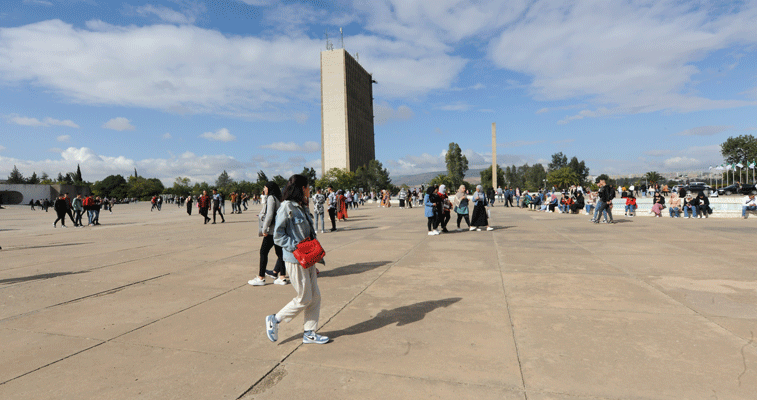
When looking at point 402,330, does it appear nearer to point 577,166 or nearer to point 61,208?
point 61,208

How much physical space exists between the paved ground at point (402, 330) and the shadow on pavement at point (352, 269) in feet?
0.18

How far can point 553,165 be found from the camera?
6713 inches

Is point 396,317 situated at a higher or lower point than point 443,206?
lower

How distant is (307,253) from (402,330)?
1.28 metres

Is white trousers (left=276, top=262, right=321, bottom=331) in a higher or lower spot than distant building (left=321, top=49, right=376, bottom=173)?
lower

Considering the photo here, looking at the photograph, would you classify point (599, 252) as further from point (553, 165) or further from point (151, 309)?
point (553, 165)

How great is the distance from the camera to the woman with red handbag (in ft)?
12.1

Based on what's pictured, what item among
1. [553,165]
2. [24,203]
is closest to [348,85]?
[24,203]

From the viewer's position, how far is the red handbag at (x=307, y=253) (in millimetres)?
3588

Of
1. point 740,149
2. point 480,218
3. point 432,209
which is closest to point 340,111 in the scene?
point 740,149

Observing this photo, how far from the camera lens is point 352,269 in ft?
23.4

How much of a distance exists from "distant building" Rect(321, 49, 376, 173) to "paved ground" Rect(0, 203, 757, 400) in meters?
113

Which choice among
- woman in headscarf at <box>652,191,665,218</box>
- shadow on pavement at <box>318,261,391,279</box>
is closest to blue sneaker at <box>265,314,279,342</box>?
shadow on pavement at <box>318,261,391,279</box>

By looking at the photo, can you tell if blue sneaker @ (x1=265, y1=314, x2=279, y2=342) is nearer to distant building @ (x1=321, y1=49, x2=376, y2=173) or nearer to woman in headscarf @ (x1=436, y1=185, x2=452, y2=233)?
woman in headscarf @ (x1=436, y1=185, x2=452, y2=233)
